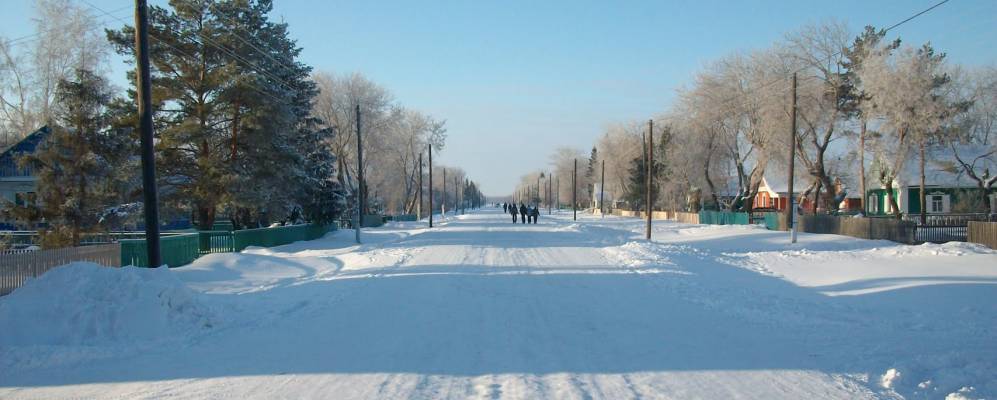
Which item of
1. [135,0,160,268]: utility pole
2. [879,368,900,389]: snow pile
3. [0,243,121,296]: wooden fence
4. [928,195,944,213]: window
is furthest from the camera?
[928,195,944,213]: window

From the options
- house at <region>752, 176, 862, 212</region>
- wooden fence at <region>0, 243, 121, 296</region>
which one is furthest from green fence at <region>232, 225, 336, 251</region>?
house at <region>752, 176, 862, 212</region>

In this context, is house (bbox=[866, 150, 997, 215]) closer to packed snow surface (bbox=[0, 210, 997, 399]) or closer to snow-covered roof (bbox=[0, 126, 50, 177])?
packed snow surface (bbox=[0, 210, 997, 399])

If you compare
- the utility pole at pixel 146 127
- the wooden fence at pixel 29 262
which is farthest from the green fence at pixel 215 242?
the utility pole at pixel 146 127

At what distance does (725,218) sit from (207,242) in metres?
36.1

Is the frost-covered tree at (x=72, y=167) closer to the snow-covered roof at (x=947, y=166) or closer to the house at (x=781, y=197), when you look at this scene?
the snow-covered roof at (x=947, y=166)

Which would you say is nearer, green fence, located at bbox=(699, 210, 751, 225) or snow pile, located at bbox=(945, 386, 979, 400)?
snow pile, located at bbox=(945, 386, 979, 400)

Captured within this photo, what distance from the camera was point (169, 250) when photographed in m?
20.6

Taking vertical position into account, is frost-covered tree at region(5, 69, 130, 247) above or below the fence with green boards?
above

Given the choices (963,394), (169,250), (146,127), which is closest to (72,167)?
(169,250)

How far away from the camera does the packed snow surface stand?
6.62 metres

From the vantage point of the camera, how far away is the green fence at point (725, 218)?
46.1 metres

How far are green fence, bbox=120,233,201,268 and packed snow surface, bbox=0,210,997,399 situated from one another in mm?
3646

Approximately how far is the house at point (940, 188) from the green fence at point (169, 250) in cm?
4469

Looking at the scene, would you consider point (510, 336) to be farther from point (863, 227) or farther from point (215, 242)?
point (863, 227)
